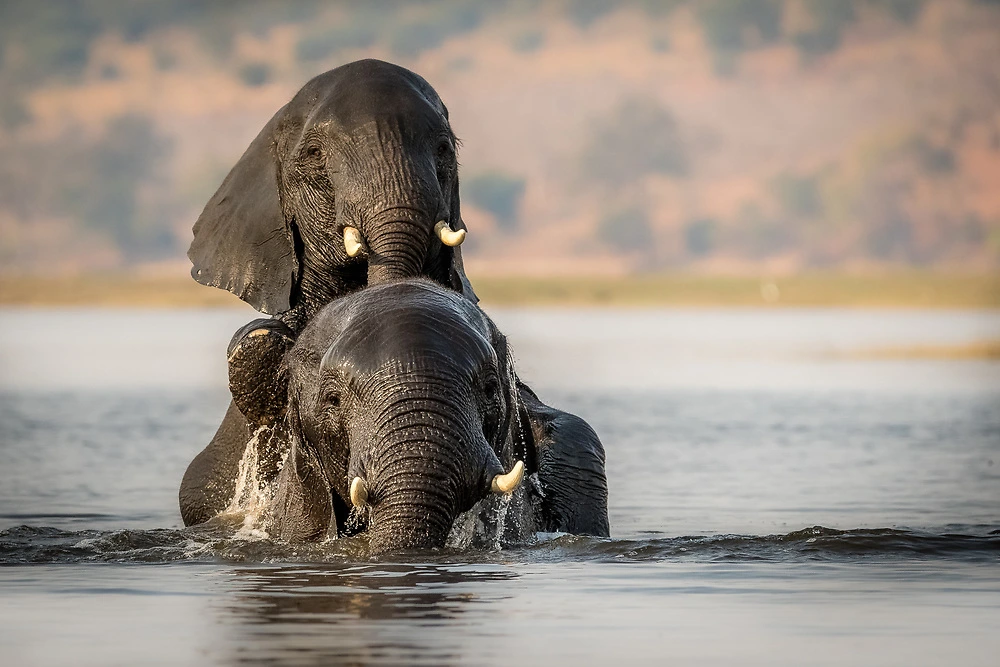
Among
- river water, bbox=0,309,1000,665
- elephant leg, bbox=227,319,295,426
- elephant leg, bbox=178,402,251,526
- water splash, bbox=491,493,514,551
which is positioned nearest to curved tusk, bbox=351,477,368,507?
river water, bbox=0,309,1000,665

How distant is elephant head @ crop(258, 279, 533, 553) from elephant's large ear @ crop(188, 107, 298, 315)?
5.21 feet

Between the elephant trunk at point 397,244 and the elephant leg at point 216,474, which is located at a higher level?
the elephant trunk at point 397,244

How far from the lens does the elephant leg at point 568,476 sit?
531 inches

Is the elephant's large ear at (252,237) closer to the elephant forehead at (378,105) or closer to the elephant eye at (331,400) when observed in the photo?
the elephant forehead at (378,105)

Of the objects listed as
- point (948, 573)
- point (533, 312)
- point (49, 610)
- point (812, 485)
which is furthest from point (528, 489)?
point (533, 312)

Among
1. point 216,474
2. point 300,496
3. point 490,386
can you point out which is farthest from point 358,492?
point 216,474

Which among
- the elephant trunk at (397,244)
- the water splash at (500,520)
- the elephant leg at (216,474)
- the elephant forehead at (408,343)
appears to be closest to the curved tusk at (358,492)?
the elephant forehead at (408,343)

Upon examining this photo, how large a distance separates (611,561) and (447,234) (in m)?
1.89

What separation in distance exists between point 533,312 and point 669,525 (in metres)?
119

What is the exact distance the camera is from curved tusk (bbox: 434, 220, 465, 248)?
1242 cm

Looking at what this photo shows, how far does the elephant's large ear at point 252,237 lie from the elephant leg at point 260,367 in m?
0.48

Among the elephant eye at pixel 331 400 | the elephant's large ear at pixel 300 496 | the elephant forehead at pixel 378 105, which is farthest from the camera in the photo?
the elephant forehead at pixel 378 105

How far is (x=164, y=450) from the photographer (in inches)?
919

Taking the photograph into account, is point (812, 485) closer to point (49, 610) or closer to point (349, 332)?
point (349, 332)
